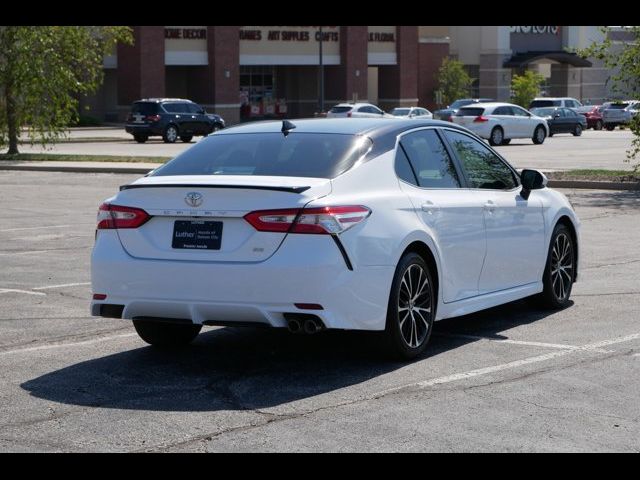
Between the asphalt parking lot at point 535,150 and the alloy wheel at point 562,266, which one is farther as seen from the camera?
the asphalt parking lot at point 535,150

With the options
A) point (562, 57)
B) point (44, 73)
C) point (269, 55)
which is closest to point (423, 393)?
point (44, 73)

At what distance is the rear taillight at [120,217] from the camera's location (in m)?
8.02

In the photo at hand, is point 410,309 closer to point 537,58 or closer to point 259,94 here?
point 259,94

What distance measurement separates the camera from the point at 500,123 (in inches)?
1864

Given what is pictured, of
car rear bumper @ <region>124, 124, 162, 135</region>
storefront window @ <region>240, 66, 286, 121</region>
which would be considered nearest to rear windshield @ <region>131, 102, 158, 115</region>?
car rear bumper @ <region>124, 124, 162, 135</region>

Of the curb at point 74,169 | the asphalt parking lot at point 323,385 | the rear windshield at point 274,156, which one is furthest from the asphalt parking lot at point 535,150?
the rear windshield at point 274,156

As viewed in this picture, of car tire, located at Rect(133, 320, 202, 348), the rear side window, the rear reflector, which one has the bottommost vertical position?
car tire, located at Rect(133, 320, 202, 348)

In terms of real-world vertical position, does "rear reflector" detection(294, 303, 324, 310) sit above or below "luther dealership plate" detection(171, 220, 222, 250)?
below

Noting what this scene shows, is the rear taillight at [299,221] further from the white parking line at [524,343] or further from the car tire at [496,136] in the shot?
the car tire at [496,136]

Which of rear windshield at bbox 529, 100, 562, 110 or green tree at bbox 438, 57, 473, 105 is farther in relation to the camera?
green tree at bbox 438, 57, 473, 105

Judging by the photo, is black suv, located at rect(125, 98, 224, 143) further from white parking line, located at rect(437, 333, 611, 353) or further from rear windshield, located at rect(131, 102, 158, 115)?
white parking line, located at rect(437, 333, 611, 353)

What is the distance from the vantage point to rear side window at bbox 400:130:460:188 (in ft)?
29.1

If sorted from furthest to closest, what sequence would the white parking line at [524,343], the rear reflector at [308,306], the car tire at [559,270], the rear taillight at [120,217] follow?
the car tire at [559,270] < the white parking line at [524,343] < the rear taillight at [120,217] < the rear reflector at [308,306]

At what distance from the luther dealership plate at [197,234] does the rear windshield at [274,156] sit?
1.71 ft
